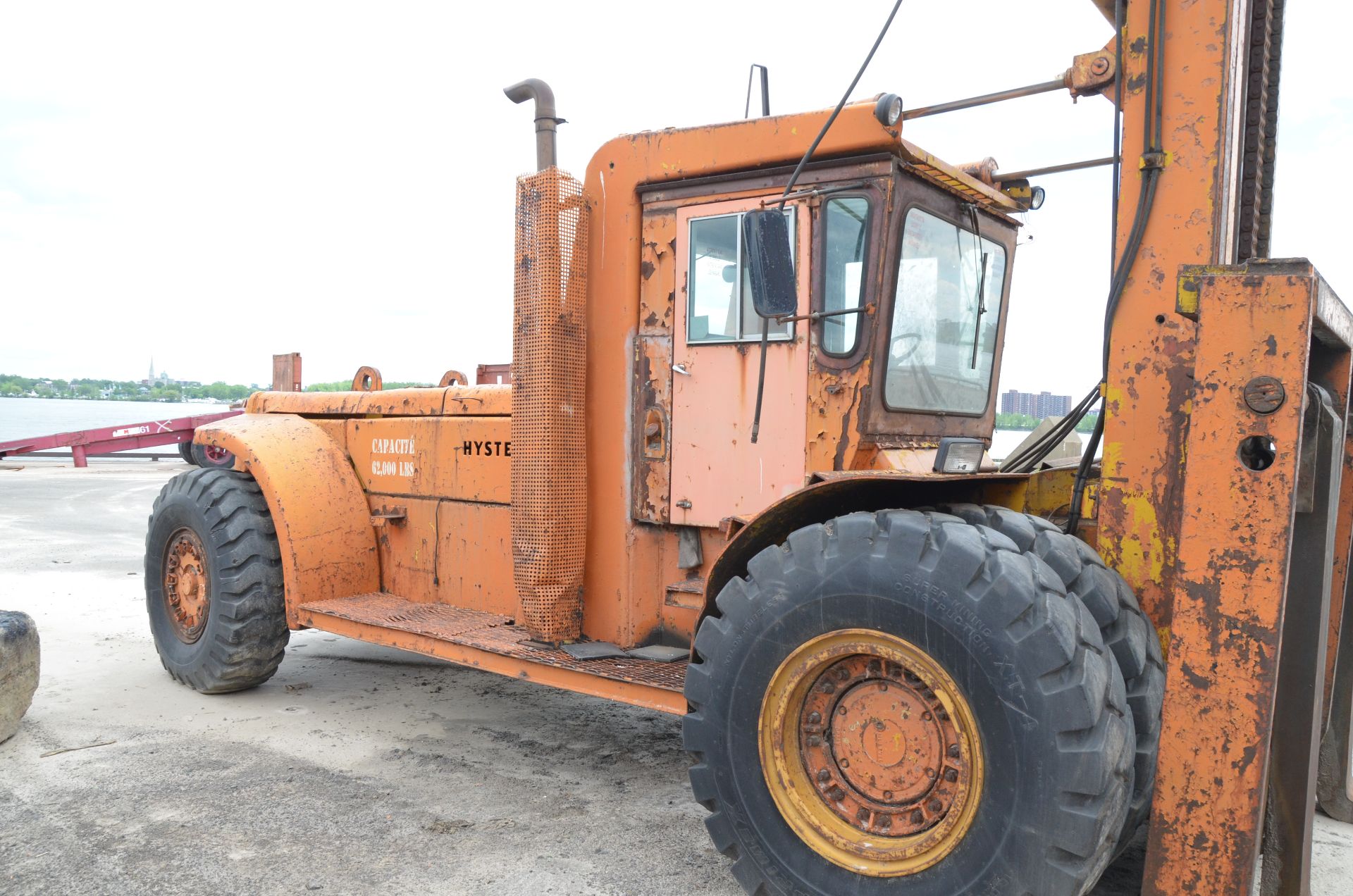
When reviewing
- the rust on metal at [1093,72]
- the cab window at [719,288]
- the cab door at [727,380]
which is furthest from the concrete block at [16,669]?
the rust on metal at [1093,72]

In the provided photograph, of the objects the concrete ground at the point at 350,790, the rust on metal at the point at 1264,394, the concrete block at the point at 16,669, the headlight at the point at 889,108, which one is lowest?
the concrete ground at the point at 350,790

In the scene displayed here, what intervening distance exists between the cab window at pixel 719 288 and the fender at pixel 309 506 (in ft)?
8.94

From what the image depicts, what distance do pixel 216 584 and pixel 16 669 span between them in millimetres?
1029

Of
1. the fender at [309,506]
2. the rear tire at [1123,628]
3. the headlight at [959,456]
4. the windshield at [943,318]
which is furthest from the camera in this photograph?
the fender at [309,506]

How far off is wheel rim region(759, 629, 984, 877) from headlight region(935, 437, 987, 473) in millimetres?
810

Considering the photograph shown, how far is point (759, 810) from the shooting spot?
318 cm

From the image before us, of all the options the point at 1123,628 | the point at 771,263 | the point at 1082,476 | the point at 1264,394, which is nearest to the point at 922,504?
the point at 1082,476

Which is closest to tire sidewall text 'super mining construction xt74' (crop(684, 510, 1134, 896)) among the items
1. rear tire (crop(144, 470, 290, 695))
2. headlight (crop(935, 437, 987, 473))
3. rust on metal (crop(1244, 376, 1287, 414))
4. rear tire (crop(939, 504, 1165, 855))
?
rear tire (crop(939, 504, 1165, 855))

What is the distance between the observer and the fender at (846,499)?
3316 mm

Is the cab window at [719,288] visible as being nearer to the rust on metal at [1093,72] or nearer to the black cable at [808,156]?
the black cable at [808,156]

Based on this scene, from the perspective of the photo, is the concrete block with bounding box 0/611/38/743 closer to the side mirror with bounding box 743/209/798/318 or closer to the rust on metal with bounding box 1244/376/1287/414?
the side mirror with bounding box 743/209/798/318

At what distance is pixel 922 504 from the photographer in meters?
3.46

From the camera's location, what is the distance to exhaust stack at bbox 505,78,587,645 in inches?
178

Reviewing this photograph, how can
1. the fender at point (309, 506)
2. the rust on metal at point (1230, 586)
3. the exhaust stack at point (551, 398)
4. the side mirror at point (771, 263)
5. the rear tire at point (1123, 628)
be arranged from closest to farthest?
the rust on metal at point (1230, 586)
the rear tire at point (1123, 628)
the side mirror at point (771, 263)
the exhaust stack at point (551, 398)
the fender at point (309, 506)
